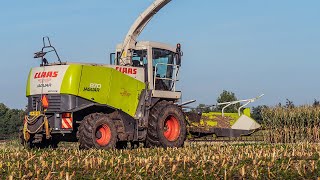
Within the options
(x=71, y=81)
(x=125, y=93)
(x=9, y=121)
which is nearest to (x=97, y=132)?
(x=71, y=81)

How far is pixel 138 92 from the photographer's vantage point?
671 inches

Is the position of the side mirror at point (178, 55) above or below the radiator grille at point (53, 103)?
above

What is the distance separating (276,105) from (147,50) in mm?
8723

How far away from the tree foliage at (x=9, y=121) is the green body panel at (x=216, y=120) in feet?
103

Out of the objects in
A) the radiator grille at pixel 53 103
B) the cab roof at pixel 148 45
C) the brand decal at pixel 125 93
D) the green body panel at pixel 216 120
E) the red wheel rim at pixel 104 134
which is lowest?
the red wheel rim at pixel 104 134

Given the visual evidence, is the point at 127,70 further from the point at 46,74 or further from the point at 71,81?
the point at 46,74

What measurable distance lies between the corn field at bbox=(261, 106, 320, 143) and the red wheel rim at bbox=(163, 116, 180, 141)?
6464 millimetres

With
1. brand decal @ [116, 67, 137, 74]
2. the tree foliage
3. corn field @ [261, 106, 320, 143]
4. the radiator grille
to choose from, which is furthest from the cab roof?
the tree foliage

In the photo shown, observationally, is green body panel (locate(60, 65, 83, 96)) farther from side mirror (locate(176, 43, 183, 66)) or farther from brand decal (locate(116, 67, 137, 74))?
side mirror (locate(176, 43, 183, 66))

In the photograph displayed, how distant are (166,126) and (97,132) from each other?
2.98m

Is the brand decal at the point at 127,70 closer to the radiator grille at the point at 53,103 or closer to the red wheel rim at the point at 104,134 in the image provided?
the red wheel rim at the point at 104,134

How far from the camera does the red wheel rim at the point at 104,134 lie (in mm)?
15461

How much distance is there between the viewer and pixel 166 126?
17797 millimetres

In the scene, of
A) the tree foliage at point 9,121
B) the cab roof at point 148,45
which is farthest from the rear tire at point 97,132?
the tree foliage at point 9,121
